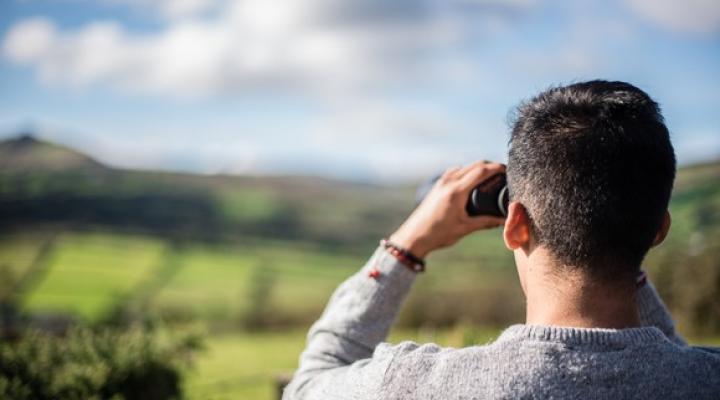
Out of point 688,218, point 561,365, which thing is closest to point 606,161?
point 561,365

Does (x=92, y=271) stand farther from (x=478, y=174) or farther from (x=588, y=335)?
(x=588, y=335)

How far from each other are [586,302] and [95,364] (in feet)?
9.84

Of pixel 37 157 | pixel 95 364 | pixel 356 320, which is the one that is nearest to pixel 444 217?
pixel 356 320

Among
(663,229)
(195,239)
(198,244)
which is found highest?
(663,229)

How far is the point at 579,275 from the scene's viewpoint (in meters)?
1.41

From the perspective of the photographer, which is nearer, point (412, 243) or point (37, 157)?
point (412, 243)

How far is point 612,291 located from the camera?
4.66ft

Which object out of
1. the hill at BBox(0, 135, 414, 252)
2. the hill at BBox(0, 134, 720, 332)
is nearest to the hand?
the hill at BBox(0, 134, 720, 332)

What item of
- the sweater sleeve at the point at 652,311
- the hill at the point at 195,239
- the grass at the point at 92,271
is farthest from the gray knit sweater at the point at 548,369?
the grass at the point at 92,271

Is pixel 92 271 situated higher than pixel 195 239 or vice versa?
pixel 92 271

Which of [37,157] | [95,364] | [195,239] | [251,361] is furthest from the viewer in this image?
[195,239]

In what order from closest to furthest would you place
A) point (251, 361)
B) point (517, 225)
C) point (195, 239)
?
point (517, 225), point (251, 361), point (195, 239)

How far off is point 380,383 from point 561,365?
1.25 feet

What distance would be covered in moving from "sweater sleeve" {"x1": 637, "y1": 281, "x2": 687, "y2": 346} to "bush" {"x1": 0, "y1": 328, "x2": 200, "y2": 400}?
8.44 feet
